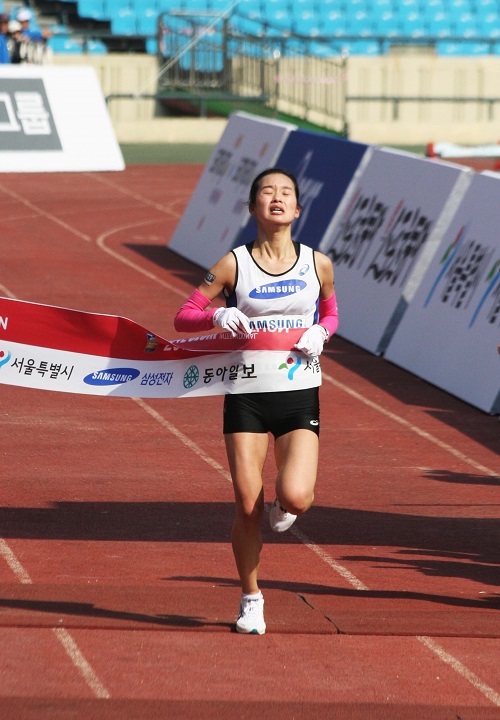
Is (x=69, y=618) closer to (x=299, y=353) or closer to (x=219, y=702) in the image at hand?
(x=219, y=702)

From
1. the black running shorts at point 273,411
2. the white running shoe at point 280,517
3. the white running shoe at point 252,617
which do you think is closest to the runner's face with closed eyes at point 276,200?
the black running shorts at point 273,411

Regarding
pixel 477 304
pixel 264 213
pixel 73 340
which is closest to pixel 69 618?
pixel 73 340

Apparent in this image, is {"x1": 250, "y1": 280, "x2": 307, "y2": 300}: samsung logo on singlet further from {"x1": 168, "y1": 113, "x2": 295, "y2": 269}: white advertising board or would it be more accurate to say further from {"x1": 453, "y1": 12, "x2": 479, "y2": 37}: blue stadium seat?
{"x1": 453, "y1": 12, "x2": 479, "y2": 37}: blue stadium seat

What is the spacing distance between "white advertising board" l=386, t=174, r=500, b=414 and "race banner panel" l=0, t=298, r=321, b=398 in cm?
501

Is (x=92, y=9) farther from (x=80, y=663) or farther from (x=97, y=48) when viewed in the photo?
(x=80, y=663)

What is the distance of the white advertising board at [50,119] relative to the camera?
79.6ft

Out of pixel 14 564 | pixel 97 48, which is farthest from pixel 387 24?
pixel 14 564

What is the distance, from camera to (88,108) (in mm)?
25219

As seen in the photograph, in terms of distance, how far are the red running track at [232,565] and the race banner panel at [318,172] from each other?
7.58ft

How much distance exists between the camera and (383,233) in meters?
14.4

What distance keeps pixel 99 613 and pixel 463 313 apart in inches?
252

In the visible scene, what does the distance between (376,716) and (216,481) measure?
13.1ft

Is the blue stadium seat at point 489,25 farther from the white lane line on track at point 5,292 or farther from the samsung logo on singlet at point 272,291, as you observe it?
the samsung logo on singlet at point 272,291

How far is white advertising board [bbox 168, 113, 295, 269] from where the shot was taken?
1802cm
